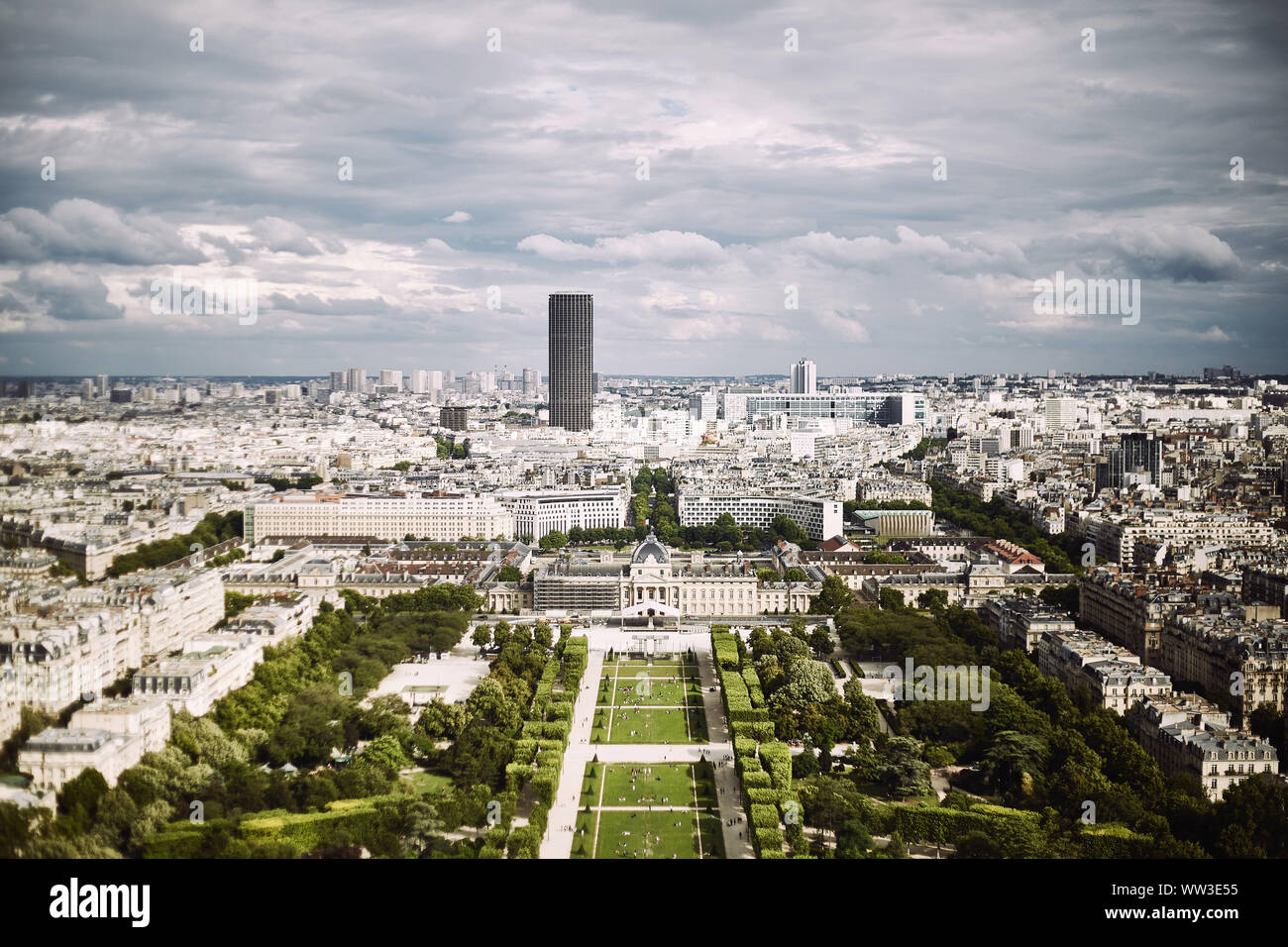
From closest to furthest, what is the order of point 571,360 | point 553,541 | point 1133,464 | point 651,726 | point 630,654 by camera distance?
point 651,726, point 630,654, point 553,541, point 1133,464, point 571,360

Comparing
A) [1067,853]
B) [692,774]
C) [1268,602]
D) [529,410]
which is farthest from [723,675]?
[529,410]

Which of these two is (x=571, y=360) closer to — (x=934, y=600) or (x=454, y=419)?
(x=454, y=419)

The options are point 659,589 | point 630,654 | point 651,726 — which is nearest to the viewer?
point 651,726

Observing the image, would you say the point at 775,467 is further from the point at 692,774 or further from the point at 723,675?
the point at 692,774

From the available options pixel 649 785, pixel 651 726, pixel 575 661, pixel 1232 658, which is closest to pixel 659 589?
pixel 575 661

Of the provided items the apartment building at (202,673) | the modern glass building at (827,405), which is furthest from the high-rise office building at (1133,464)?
the modern glass building at (827,405)

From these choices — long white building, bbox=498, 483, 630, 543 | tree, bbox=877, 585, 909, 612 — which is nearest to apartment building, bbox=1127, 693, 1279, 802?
tree, bbox=877, 585, 909, 612

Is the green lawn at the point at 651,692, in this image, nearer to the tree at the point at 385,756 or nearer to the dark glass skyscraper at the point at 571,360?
the tree at the point at 385,756
